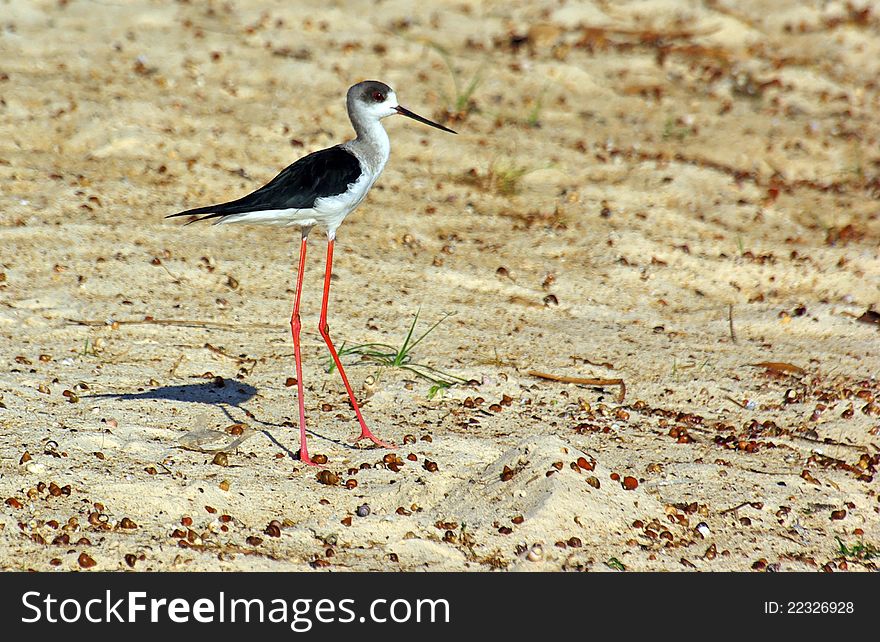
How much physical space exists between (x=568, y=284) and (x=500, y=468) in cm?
202

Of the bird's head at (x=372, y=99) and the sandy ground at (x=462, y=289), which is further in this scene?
the bird's head at (x=372, y=99)

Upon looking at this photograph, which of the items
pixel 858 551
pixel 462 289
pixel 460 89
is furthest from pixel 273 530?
pixel 460 89

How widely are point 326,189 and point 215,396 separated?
0.99 meters

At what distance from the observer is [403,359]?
525 cm

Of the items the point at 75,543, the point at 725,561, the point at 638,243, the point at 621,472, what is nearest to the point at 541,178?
the point at 638,243

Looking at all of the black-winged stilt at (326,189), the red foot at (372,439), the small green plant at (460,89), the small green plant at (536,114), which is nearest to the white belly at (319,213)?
the black-winged stilt at (326,189)

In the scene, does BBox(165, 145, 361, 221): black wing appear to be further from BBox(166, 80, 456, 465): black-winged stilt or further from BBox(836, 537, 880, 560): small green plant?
BBox(836, 537, 880, 560): small green plant

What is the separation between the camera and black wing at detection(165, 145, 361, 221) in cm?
451

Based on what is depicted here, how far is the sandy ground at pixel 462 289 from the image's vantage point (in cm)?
404

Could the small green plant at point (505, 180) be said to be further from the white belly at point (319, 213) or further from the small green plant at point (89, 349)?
the small green plant at point (89, 349)

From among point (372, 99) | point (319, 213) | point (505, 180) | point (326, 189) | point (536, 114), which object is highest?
point (372, 99)

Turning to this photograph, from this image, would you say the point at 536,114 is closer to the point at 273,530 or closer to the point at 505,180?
the point at 505,180

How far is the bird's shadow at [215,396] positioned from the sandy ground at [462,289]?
0.02 m

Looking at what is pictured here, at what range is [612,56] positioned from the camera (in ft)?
28.9
